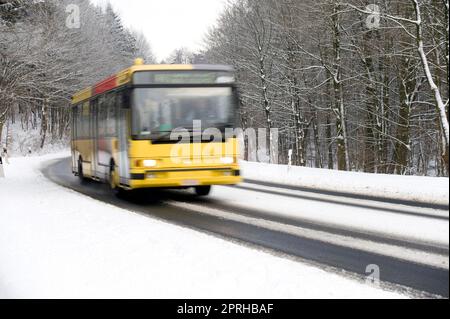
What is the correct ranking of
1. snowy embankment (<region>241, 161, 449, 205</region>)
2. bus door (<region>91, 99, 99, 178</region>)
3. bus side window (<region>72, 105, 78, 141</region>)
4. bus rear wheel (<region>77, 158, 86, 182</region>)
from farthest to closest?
bus side window (<region>72, 105, 78, 141</region>) < bus rear wheel (<region>77, 158, 86, 182</region>) < bus door (<region>91, 99, 99, 178</region>) < snowy embankment (<region>241, 161, 449, 205</region>)

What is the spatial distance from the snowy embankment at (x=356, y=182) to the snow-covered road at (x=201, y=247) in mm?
1855

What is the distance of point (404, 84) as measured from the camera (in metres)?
22.5

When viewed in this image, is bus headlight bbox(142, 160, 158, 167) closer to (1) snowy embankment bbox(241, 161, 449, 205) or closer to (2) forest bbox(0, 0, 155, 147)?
(1) snowy embankment bbox(241, 161, 449, 205)

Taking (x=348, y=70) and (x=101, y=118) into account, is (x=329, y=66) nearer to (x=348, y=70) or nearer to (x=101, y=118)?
(x=348, y=70)

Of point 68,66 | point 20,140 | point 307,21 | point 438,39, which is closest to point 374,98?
point 307,21

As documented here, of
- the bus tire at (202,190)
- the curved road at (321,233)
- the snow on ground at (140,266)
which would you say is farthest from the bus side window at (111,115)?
the snow on ground at (140,266)

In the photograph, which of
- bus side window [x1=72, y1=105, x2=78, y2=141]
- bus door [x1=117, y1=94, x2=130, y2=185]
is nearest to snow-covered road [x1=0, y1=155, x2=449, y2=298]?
bus door [x1=117, y1=94, x2=130, y2=185]

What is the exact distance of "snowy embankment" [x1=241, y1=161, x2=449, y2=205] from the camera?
12.7 m

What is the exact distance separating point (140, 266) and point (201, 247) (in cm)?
120

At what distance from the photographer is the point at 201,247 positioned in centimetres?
670

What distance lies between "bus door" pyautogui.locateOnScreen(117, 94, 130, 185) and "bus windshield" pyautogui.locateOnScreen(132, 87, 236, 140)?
0.40 metres

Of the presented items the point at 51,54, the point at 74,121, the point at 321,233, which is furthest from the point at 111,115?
the point at 51,54

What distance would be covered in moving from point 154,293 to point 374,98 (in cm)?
2194

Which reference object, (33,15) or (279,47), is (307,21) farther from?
(33,15)
